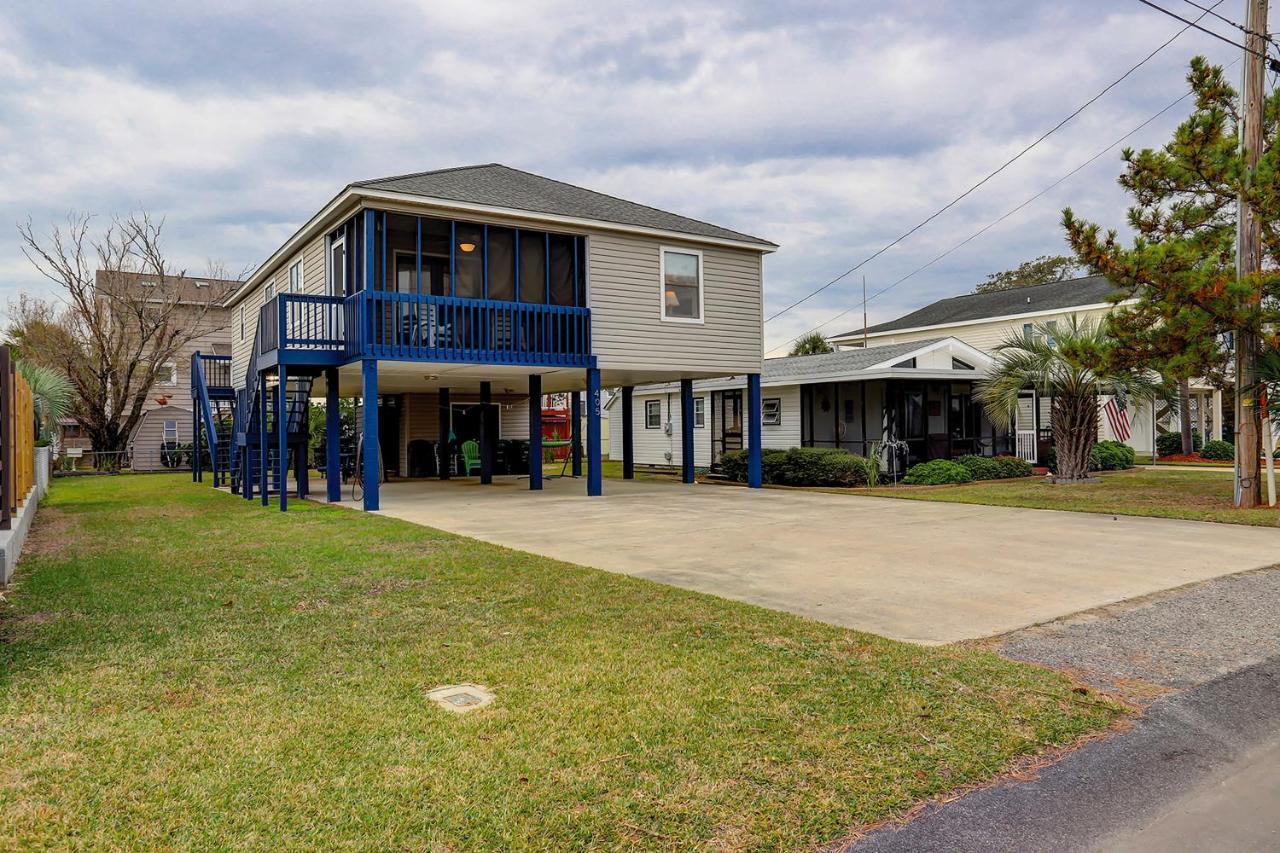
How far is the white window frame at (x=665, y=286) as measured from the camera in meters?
15.5

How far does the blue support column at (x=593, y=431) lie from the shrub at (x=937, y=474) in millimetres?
7343

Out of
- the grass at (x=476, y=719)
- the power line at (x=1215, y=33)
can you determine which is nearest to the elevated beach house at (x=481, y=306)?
the grass at (x=476, y=719)

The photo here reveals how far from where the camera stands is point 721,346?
16.2 meters

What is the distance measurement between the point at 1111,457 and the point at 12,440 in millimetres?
22339

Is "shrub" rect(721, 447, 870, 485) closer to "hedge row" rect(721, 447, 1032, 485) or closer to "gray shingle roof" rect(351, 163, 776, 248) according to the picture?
"hedge row" rect(721, 447, 1032, 485)

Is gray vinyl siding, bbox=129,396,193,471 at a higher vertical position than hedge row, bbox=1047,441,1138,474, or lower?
higher

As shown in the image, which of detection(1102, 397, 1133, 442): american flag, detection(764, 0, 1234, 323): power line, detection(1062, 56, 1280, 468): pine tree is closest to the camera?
detection(1062, 56, 1280, 468): pine tree

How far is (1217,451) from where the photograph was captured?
79.0 feet

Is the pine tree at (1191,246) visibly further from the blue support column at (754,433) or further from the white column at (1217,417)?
the white column at (1217,417)

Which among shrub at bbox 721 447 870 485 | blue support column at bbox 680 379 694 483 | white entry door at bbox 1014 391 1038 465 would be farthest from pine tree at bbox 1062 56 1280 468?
white entry door at bbox 1014 391 1038 465

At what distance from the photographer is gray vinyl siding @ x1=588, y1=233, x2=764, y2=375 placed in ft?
48.5

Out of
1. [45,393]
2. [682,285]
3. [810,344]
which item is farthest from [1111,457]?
[45,393]

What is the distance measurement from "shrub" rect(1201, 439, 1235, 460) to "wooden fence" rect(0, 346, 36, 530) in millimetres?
28084

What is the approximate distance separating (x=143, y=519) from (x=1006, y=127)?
62.4ft
